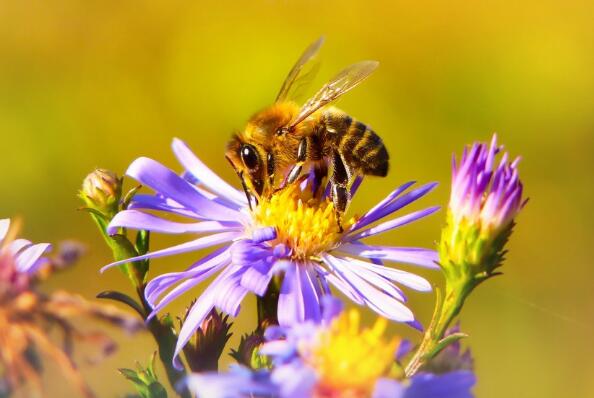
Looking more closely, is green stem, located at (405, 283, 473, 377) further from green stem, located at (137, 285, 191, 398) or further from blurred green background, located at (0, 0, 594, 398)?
blurred green background, located at (0, 0, 594, 398)

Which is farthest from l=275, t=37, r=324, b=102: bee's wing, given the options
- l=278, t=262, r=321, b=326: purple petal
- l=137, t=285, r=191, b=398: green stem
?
l=137, t=285, r=191, b=398: green stem

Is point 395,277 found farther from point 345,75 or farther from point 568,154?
point 568,154

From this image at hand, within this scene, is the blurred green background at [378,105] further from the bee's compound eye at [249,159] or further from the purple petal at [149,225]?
the purple petal at [149,225]

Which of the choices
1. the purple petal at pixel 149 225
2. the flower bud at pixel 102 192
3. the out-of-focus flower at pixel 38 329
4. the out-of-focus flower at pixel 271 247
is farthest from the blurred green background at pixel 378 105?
Result: the out-of-focus flower at pixel 38 329

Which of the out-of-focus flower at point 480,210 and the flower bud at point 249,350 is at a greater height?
the flower bud at point 249,350

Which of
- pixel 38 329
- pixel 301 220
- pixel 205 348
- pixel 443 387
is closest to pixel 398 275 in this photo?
pixel 301 220

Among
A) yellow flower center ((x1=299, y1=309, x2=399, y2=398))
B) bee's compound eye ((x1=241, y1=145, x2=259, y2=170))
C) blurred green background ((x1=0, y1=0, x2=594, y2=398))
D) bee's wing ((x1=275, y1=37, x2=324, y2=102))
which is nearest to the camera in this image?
yellow flower center ((x1=299, y1=309, x2=399, y2=398))
